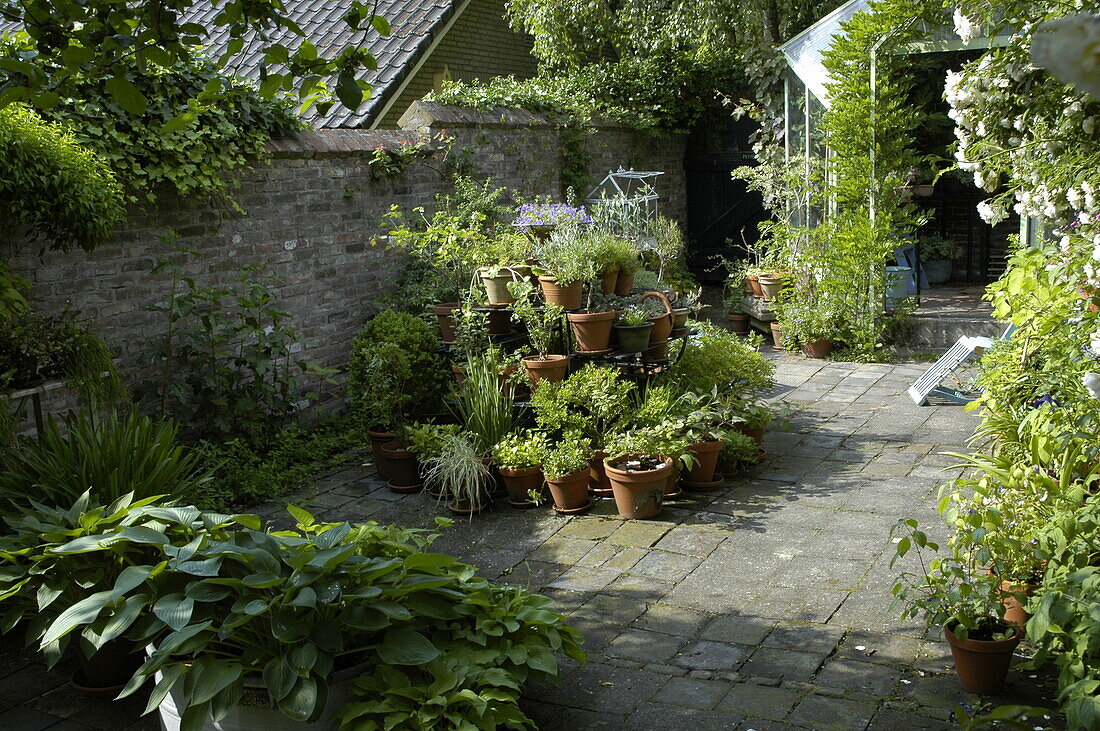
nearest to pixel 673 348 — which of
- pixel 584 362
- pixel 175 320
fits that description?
pixel 584 362

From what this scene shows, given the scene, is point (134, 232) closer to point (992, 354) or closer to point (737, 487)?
point (737, 487)

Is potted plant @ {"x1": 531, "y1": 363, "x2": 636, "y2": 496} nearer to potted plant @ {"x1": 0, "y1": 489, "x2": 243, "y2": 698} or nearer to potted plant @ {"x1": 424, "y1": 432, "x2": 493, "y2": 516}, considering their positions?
potted plant @ {"x1": 424, "y1": 432, "x2": 493, "y2": 516}

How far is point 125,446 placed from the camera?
4332mm

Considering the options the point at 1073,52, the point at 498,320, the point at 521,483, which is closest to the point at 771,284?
the point at 498,320

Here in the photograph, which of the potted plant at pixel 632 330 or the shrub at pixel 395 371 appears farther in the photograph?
the shrub at pixel 395 371

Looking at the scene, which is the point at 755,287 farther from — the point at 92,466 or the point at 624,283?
the point at 92,466

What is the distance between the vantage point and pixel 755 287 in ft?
32.5

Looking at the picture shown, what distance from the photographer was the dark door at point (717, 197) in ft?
40.4

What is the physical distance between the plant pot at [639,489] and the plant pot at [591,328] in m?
0.99

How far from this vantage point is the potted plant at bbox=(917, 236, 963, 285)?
1130cm

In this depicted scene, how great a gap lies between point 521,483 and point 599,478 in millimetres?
459

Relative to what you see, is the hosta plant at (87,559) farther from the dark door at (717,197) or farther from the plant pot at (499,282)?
the dark door at (717,197)

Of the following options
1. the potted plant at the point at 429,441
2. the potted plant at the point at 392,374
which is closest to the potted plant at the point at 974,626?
the potted plant at the point at 429,441

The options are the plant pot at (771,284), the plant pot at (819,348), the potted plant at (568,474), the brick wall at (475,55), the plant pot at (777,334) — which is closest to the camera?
the potted plant at (568,474)
